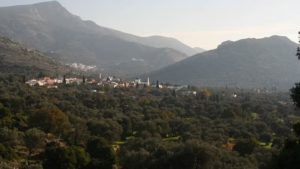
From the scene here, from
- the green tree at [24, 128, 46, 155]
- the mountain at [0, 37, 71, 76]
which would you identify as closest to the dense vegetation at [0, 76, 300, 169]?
the green tree at [24, 128, 46, 155]

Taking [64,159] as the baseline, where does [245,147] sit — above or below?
below

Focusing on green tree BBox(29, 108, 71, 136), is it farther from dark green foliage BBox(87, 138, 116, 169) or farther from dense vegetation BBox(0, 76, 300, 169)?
dark green foliage BBox(87, 138, 116, 169)

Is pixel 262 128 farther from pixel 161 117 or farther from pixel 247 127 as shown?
pixel 161 117

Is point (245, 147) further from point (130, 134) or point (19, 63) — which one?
point (19, 63)

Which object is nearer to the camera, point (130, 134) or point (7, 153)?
point (7, 153)

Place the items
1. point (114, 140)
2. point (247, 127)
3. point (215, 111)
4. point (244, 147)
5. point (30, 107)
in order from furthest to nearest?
1. point (215, 111)
2. point (30, 107)
3. point (247, 127)
4. point (114, 140)
5. point (244, 147)

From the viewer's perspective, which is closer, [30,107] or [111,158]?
[111,158]

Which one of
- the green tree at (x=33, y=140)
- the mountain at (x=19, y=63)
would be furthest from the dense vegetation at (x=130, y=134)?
the mountain at (x=19, y=63)

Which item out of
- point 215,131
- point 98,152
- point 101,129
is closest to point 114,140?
point 101,129

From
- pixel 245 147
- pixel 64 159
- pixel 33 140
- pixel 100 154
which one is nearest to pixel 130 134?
pixel 33 140
